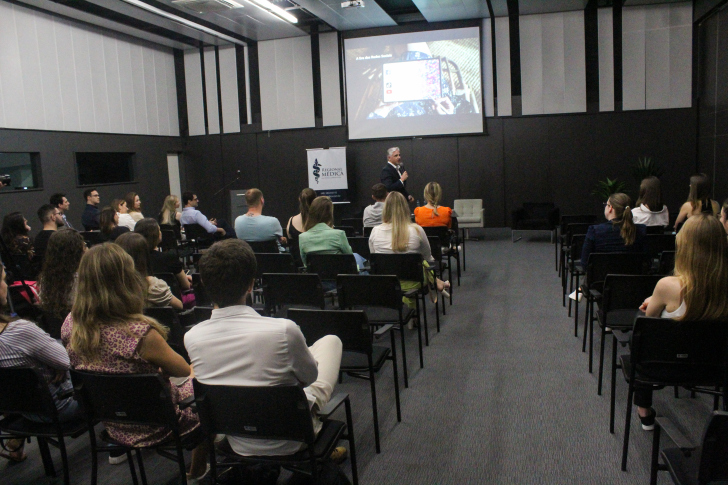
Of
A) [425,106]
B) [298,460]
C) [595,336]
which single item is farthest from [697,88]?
[298,460]

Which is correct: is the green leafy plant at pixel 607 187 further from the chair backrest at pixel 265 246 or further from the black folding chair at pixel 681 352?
the black folding chair at pixel 681 352

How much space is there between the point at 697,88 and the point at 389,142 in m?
5.80

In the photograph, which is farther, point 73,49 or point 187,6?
point 73,49

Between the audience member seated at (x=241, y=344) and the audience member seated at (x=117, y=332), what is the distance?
35 centimetres

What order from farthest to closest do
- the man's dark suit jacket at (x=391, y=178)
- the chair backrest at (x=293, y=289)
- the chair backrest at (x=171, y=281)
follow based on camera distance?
the man's dark suit jacket at (x=391, y=178) → the chair backrest at (x=171, y=281) → the chair backrest at (x=293, y=289)

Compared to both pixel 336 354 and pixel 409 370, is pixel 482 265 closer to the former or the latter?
pixel 409 370

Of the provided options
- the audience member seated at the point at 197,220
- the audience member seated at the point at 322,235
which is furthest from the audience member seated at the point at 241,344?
the audience member seated at the point at 197,220

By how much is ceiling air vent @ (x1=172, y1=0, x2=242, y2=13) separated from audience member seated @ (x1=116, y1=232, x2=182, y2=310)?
21.7 feet

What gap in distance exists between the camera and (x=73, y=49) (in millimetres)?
10250

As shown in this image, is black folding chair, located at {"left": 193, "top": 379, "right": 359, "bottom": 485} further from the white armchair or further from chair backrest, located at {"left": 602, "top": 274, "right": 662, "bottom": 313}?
the white armchair

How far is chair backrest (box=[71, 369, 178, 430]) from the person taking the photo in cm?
221

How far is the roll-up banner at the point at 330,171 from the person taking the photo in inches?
468

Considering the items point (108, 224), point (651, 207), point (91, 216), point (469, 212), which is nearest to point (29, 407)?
point (108, 224)

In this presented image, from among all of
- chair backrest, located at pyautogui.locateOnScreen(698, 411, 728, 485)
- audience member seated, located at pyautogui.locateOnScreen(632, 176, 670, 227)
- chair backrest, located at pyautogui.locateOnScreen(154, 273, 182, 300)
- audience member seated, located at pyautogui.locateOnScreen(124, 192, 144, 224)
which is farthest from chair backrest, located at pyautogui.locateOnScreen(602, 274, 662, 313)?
audience member seated, located at pyautogui.locateOnScreen(124, 192, 144, 224)
